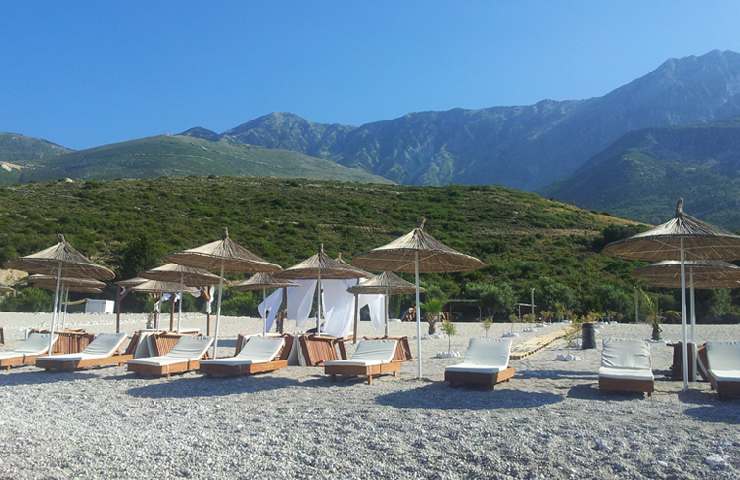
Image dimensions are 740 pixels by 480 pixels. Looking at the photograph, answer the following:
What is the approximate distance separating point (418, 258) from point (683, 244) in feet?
11.1

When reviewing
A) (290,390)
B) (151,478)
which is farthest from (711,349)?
(151,478)

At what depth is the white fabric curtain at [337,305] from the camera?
14.9 meters

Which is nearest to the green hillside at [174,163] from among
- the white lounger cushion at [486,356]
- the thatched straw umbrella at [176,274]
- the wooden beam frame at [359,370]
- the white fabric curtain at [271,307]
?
the white fabric curtain at [271,307]

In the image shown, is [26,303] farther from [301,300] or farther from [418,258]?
[418,258]

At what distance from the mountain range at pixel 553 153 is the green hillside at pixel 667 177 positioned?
21 cm

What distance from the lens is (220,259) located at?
9820 millimetres

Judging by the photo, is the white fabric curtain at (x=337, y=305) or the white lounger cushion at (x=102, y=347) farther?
the white fabric curtain at (x=337, y=305)

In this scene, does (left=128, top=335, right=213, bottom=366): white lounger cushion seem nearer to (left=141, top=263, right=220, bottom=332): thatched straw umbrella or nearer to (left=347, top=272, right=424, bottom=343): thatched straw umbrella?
(left=141, top=263, right=220, bottom=332): thatched straw umbrella

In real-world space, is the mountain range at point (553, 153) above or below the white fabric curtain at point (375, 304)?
above

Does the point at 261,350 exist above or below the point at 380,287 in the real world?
below

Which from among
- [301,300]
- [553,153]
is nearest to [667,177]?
[301,300]

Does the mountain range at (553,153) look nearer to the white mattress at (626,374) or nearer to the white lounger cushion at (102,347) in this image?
the white mattress at (626,374)

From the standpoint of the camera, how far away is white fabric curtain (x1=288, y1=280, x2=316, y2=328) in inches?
581

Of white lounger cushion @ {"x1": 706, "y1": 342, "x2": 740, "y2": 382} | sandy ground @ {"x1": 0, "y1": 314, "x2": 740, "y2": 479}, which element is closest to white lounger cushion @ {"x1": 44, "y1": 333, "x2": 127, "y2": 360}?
sandy ground @ {"x1": 0, "y1": 314, "x2": 740, "y2": 479}
